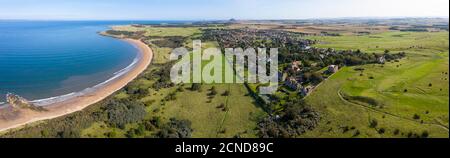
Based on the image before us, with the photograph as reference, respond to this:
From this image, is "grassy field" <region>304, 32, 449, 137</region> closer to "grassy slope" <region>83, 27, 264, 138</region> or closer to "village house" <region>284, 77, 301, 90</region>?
"village house" <region>284, 77, 301, 90</region>

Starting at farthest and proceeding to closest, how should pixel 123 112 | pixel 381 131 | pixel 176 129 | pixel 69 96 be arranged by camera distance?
pixel 69 96 → pixel 123 112 → pixel 176 129 → pixel 381 131

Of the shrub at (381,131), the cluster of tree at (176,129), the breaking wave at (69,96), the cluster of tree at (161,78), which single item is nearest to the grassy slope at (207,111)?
the cluster of tree at (176,129)

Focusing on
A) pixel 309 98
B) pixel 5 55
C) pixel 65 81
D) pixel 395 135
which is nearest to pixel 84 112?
pixel 65 81

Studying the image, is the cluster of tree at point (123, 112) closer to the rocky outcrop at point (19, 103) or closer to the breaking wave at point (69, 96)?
the breaking wave at point (69, 96)

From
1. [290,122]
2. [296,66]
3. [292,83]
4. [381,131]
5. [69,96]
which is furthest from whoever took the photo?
[296,66]

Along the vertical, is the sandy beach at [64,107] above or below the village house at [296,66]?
below

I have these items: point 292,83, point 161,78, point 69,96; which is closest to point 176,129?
point 292,83

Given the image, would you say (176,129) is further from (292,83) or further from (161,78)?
(161,78)
